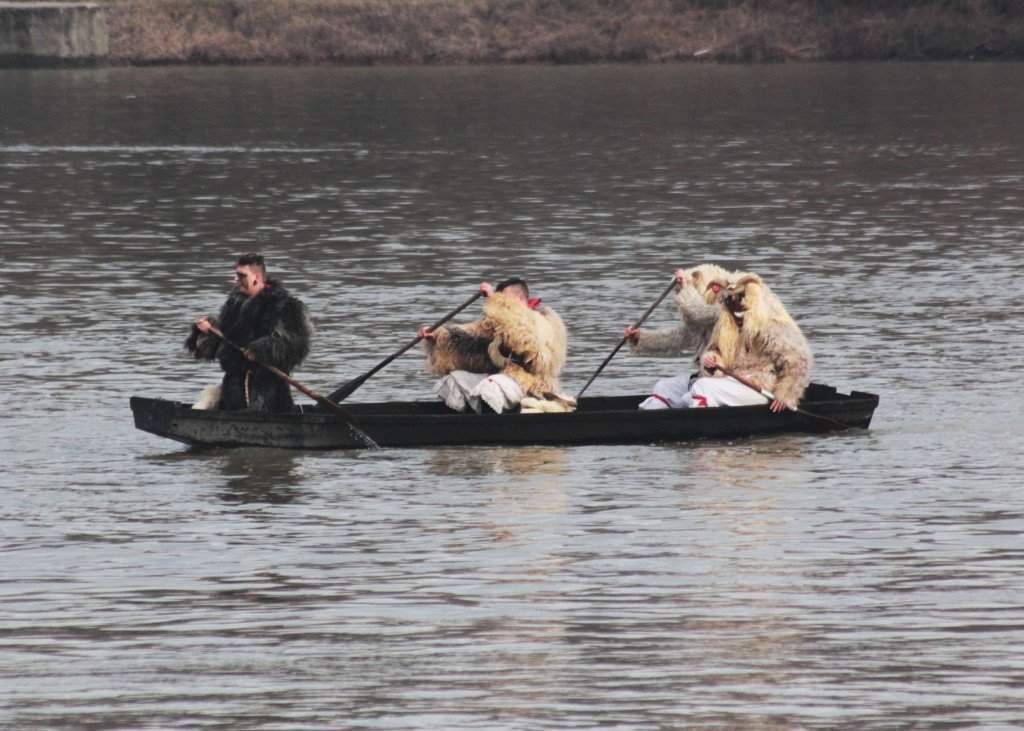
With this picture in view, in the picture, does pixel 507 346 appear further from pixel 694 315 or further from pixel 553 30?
pixel 553 30

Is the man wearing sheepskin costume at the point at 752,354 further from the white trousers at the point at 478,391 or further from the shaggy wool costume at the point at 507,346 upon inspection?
the white trousers at the point at 478,391

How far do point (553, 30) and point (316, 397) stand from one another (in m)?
64.8

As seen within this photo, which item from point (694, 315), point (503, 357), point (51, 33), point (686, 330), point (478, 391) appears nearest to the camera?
point (478, 391)

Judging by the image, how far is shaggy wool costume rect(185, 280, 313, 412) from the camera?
17875mm

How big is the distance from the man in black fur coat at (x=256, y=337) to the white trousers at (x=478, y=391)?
3.59 ft

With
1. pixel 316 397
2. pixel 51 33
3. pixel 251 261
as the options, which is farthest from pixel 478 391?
pixel 51 33

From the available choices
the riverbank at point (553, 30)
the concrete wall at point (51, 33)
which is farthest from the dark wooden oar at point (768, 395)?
the concrete wall at point (51, 33)

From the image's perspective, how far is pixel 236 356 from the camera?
59.2 feet

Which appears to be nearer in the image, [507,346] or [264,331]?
[264,331]

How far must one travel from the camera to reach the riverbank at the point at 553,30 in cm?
7912

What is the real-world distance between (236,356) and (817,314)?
29.8ft

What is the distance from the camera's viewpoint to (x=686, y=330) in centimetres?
1902

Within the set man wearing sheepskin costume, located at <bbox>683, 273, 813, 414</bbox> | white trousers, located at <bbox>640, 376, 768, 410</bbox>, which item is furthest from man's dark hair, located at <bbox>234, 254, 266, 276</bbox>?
man wearing sheepskin costume, located at <bbox>683, 273, 813, 414</bbox>

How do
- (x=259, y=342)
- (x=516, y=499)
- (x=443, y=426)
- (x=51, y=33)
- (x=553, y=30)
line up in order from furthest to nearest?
(x=51, y=33), (x=553, y=30), (x=443, y=426), (x=259, y=342), (x=516, y=499)
